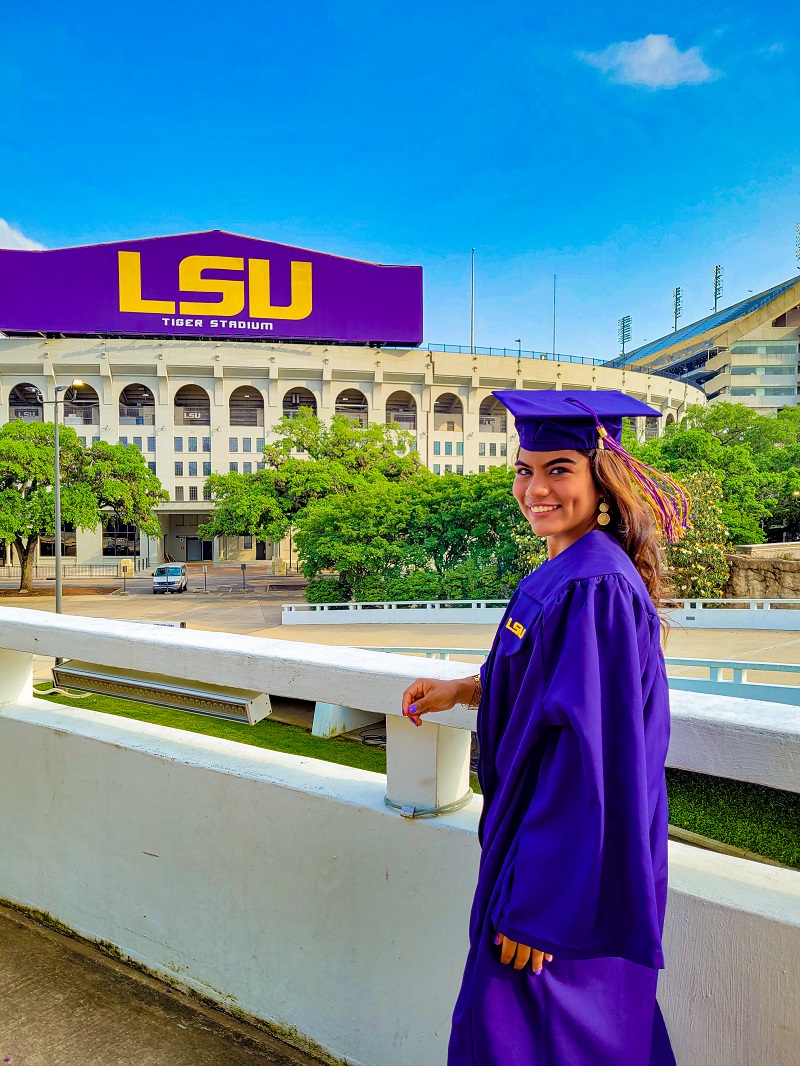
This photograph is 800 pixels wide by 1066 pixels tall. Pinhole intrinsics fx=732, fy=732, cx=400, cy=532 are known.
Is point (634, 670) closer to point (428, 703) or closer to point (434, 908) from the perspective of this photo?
point (428, 703)

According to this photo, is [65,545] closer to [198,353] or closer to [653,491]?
[198,353]

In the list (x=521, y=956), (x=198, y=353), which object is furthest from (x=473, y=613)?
(x=198, y=353)

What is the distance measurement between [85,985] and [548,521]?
212cm

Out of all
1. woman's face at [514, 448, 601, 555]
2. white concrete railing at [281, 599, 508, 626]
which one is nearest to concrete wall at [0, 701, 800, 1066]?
woman's face at [514, 448, 601, 555]

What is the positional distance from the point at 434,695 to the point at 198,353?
5099 cm

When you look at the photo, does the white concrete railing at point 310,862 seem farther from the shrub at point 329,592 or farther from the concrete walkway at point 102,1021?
the shrub at point 329,592

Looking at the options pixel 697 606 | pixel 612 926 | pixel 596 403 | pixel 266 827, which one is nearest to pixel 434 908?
pixel 266 827

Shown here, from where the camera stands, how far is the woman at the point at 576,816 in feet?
3.79

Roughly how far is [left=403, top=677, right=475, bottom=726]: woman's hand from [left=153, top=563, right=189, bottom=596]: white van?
36.5 metres

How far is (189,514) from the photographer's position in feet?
172

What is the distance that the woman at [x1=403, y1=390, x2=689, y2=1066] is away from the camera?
1.16 m

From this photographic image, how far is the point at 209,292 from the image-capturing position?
49250 mm

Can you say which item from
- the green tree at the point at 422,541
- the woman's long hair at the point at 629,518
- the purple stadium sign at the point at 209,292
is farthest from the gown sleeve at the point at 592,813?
the purple stadium sign at the point at 209,292

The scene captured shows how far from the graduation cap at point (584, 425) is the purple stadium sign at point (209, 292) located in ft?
167
